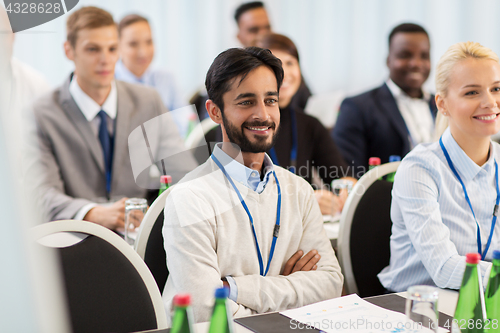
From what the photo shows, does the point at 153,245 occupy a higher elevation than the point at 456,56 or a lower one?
lower

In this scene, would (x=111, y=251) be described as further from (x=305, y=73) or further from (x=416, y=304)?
(x=305, y=73)

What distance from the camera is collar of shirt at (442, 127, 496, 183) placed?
1341mm

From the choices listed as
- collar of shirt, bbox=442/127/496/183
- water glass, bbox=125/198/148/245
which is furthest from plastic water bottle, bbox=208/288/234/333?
water glass, bbox=125/198/148/245

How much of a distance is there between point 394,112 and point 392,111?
0.01 meters

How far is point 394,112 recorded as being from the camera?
2652 mm

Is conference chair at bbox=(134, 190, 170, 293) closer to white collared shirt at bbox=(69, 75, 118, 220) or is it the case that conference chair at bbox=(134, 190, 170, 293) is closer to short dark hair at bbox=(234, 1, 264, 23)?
white collared shirt at bbox=(69, 75, 118, 220)

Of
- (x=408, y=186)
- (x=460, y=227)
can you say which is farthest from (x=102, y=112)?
(x=460, y=227)

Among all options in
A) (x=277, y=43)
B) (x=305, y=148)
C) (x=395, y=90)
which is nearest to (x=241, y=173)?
(x=305, y=148)

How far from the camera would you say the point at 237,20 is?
14.6ft

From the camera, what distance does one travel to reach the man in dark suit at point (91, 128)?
1837mm

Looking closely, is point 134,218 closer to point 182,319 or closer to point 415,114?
point 182,319

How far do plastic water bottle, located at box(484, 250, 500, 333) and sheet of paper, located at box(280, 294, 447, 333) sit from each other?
0.08 m

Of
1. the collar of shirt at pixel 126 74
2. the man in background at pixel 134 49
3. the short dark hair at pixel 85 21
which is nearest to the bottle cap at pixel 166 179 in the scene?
the short dark hair at pixel 85 21

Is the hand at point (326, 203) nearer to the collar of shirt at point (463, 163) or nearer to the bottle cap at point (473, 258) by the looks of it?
the collar of shirt at point (463, 163)
